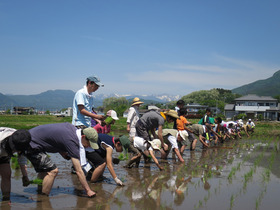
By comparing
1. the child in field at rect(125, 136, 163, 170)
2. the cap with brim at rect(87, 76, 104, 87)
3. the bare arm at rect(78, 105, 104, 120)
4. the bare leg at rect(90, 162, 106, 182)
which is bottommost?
the bare leg at rect(90, 162, 106, 182)

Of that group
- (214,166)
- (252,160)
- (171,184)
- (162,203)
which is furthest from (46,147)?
(252,160)

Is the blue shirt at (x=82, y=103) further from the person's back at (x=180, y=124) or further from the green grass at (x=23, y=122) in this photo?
the green grass at (x=23, y=122)

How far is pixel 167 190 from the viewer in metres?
5.16

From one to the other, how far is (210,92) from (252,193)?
402 feet

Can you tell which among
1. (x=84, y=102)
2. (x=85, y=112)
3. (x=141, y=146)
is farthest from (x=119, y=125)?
(x=85, y=112)

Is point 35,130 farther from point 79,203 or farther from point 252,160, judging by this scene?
point 252,160

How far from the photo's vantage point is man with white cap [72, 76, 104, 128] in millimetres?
5449

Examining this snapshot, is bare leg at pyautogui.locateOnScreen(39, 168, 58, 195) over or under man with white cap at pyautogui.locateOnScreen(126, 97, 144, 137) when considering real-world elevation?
under

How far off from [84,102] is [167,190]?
7.21 feet

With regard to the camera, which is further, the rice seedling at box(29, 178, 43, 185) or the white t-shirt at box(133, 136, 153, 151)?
the white t-shirt at box(133, 136, 153, 151)

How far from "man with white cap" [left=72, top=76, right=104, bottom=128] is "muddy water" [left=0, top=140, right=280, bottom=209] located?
3.84ft

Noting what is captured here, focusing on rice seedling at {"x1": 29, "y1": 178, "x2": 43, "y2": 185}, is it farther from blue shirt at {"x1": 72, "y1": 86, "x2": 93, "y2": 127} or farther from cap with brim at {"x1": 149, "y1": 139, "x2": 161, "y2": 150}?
cap with brim at {"x1": 149, "y1": 139, "x2": 161, "y2": 150}

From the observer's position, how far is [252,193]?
16.6 feet

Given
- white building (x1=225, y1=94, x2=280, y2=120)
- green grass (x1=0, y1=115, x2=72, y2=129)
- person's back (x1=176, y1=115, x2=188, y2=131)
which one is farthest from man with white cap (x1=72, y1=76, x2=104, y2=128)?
white building (x1=225, y1=94, x2=280, y2=120)
